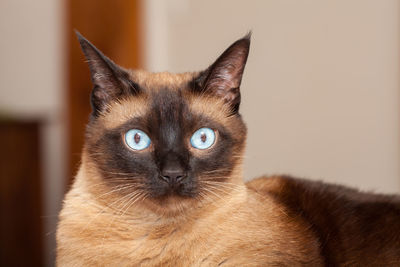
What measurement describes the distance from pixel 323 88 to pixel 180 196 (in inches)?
61.4

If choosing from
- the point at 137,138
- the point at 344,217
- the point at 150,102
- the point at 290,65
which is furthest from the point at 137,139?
the point at 290,65

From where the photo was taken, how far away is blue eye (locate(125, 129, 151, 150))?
117 cm

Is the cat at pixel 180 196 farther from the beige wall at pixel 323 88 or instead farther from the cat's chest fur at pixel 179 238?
the beige wall at pixel 323 88

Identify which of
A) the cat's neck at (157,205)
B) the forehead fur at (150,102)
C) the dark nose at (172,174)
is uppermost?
the forehead fur at (150,102)

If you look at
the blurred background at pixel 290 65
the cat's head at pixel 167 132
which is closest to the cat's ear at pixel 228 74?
the cat's head at pixel 167 132

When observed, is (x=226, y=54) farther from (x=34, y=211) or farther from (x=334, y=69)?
(x=34, y=211)

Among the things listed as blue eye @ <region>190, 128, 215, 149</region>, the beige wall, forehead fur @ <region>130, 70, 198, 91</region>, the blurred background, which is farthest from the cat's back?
the blurred background

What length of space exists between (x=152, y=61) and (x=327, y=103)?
1.07 m

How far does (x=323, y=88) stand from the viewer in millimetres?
2508

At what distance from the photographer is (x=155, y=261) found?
116cm

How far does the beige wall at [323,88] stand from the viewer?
2.44 m

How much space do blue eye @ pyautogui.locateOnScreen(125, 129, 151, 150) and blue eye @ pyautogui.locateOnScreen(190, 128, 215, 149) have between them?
0.11 meters

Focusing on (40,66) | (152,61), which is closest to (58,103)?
(40,66)

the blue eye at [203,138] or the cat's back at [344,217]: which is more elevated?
the blue eye at [203,138]
